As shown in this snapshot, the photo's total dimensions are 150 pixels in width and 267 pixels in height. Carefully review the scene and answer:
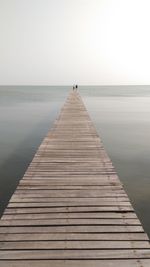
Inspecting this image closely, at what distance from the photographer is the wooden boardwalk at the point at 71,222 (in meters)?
4.32

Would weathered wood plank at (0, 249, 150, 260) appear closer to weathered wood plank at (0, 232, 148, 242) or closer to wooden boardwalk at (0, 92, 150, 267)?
wooden boardwalk at (0, 92, 150, 267)

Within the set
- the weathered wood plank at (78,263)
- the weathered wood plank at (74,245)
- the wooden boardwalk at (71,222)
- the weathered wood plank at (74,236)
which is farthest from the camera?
the weathered wood plank at (74,236)

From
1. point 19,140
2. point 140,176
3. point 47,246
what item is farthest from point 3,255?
point 19,140

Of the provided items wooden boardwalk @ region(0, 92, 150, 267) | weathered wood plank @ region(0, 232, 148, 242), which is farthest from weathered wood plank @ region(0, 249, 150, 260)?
weathered wood plank @ region(0, 232, 148, 242)

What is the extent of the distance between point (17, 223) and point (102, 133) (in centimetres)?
2018

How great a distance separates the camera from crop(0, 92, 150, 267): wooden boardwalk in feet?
14.2

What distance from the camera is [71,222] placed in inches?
208

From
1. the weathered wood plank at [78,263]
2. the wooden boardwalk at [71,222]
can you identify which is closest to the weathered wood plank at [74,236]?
the wooden boardwalk at [71,222]

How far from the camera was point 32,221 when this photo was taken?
5301mm

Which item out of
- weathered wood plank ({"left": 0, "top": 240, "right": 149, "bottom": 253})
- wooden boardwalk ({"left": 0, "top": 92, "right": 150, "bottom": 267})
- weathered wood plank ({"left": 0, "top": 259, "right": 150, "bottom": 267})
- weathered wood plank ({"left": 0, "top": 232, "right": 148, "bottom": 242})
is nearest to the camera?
weathered wood plank ({"left": 0, "top": 259, "right": 150, "bottom": 267})

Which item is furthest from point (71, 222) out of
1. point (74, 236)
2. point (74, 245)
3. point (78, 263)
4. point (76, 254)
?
point (78, 263)

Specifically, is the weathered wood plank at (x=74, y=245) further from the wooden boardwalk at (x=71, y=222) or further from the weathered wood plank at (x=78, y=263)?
the weathered wood plank at (x=78, y=263)

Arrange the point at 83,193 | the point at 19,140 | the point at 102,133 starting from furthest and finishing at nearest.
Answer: the point at 102,133, the point at 19,140, the point at 83,193

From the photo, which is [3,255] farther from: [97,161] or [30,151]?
[30,151]
